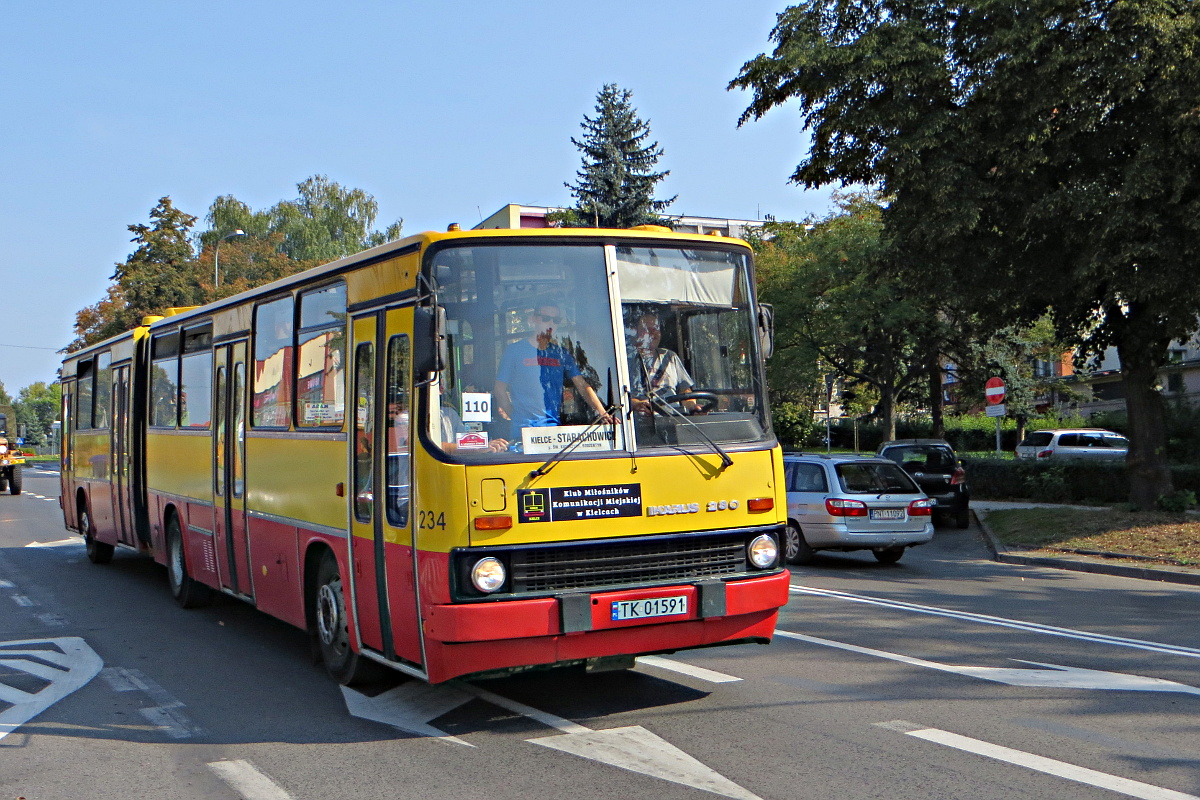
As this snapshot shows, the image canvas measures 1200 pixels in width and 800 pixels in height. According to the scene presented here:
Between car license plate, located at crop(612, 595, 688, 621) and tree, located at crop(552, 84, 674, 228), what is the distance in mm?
36643

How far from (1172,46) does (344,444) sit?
1217 cm

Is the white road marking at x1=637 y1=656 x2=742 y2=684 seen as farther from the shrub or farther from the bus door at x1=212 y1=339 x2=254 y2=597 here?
the shrub

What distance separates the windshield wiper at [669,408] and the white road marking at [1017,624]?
14.5ft

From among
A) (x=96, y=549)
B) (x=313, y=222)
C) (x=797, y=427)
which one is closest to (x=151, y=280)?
(x=313, y=222)

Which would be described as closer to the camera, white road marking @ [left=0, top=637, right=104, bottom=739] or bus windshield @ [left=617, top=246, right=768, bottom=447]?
bus windshield @ [left=617, top=246, right=768, bottom=447]

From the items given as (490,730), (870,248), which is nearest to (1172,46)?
(490,730)

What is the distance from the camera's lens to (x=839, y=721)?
6668mm

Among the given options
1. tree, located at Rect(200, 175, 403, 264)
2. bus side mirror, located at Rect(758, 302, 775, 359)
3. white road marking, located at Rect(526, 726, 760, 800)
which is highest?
tree, located at Rect(200, 175, 403, 264)

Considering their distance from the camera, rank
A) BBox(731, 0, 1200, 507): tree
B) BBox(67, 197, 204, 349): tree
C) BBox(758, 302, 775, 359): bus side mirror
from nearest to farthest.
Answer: BBox(758, 302, 775, 359): bus side mirror < BBox(731, 0, 1200, 507): tree < BBox(67, 197, 204, 349): tree

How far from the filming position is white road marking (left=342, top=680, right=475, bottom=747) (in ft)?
22.3

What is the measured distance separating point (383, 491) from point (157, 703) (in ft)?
7.13

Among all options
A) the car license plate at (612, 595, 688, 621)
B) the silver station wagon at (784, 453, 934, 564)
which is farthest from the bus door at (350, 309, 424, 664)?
the silver station wagon at (784, 453, 934, 564)

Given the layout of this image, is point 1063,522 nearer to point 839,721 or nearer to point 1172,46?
point 1172,46

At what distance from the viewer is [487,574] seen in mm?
6301
